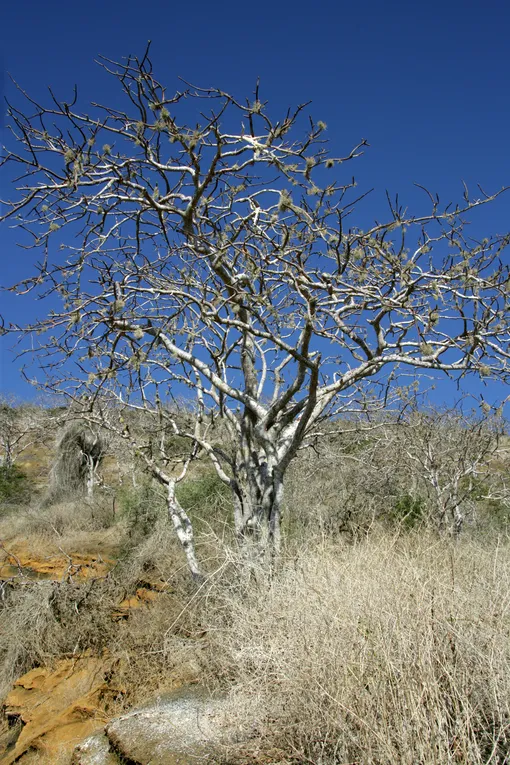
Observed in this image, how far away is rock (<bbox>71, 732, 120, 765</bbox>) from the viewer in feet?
16.0

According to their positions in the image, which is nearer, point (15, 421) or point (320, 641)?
point (320, 641)

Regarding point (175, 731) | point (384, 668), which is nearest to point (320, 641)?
point (384, 668)

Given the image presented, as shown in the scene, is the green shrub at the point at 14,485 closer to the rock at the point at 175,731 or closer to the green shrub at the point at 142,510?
the green shrub at the point at 142,510

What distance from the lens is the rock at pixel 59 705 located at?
18.7 ft

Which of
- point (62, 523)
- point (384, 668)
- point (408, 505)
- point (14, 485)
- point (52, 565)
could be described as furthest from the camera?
point (14, 485)

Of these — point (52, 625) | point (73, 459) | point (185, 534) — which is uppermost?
point (73, 459)

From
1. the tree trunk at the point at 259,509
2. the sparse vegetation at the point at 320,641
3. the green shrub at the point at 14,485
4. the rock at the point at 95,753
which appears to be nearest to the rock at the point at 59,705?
the sparse vegetation at the point at 320,641

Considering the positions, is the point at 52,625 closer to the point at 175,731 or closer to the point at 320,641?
the point at 175,731

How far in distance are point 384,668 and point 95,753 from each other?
299 centimetres

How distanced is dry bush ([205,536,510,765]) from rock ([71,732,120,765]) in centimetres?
122

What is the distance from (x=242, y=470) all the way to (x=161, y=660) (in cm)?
222

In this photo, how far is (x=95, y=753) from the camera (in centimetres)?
505

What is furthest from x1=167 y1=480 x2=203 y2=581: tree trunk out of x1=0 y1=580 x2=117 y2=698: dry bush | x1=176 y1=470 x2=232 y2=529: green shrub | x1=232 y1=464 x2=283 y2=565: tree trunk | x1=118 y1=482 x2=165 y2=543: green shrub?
x1=118 y1=482 x2=165 y2=543: green shrub

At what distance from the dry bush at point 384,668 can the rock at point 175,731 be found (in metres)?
0.28
